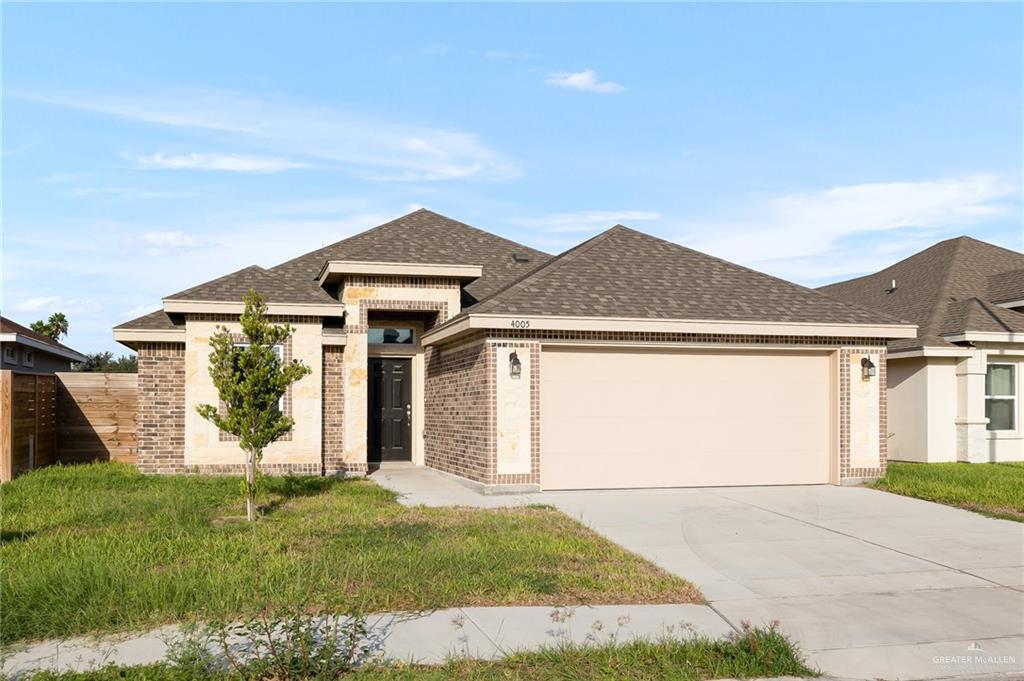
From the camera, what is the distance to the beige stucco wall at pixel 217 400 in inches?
646

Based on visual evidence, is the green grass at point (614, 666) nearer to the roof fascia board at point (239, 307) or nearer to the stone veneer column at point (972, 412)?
the roof fascia board at point (239, 307)

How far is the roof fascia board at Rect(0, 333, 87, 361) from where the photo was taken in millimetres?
22125

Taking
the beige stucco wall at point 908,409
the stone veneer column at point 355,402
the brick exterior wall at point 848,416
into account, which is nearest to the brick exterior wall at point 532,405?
the stone veneer column at point 355,402

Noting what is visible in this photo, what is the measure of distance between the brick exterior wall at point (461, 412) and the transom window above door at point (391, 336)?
2.51ft

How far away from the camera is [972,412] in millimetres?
19328

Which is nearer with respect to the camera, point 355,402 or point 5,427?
point 5,427

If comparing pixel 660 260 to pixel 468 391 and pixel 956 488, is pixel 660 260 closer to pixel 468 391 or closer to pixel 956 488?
pixel 468 391

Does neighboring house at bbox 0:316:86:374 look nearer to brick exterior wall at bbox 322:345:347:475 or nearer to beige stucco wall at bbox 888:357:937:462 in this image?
brick exterior wall at bbox 322:345:347:475

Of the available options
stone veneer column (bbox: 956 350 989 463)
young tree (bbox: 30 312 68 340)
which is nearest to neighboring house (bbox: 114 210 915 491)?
stone veneer column (bbox: 956 350 989 463)

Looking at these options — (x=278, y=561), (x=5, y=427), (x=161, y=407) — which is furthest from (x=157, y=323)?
(x=278, y=561)

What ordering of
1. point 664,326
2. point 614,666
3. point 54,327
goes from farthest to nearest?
1. point 54,327
2. point 664,326
3. point 614,666

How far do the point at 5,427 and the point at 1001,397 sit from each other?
20829 mm

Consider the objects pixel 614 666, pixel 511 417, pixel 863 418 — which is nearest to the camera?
pixel 614 666

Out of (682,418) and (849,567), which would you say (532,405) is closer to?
(682,418)
